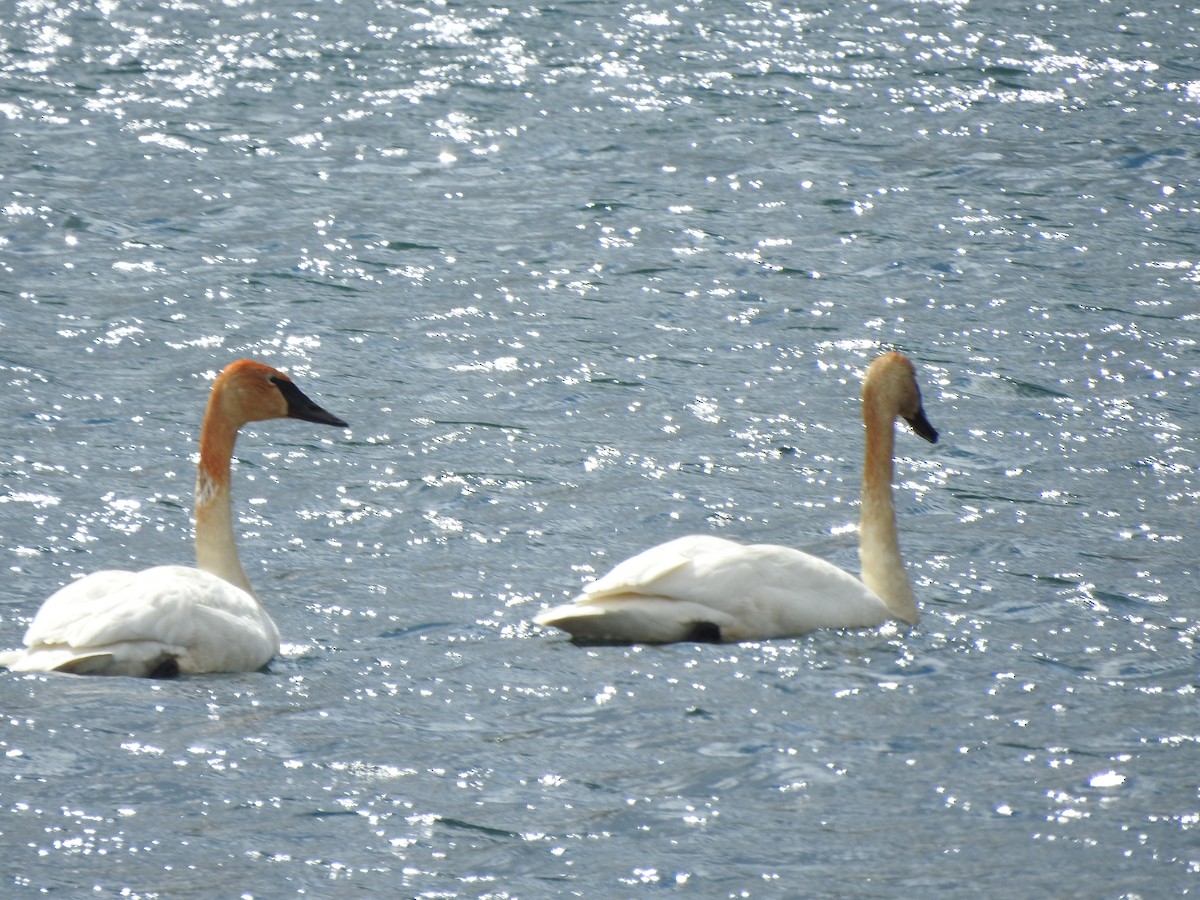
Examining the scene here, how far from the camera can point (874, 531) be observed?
8.44 meters

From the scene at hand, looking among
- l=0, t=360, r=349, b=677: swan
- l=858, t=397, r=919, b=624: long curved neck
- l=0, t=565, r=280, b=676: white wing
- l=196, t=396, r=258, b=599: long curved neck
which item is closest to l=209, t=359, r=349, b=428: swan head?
l=196, t=396, r=258, b=599: long curved neck

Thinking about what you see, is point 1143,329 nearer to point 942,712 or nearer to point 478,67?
point 942,712

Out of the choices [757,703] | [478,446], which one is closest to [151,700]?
[757,703]

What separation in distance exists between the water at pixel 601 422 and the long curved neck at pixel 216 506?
0.39 metres

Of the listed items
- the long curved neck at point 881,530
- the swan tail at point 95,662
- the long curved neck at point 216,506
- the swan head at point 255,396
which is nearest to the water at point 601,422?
the swan tail at point 95,662

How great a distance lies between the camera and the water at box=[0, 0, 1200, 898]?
20.7 ft

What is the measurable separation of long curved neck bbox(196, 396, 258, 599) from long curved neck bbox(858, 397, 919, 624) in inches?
97.9

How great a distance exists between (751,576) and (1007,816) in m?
1.76

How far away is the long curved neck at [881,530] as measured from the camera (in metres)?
8.23

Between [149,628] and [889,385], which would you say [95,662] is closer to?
[149,628]

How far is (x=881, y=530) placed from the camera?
842 centimetres

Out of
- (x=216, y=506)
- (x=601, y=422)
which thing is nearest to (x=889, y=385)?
(x=601, y=422)

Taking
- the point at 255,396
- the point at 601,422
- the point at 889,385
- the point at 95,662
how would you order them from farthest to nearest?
the point at 601,422 < the point at 889,385 < the point at 255,396 < the point at 95,662

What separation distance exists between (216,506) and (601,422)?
337 centimetres
